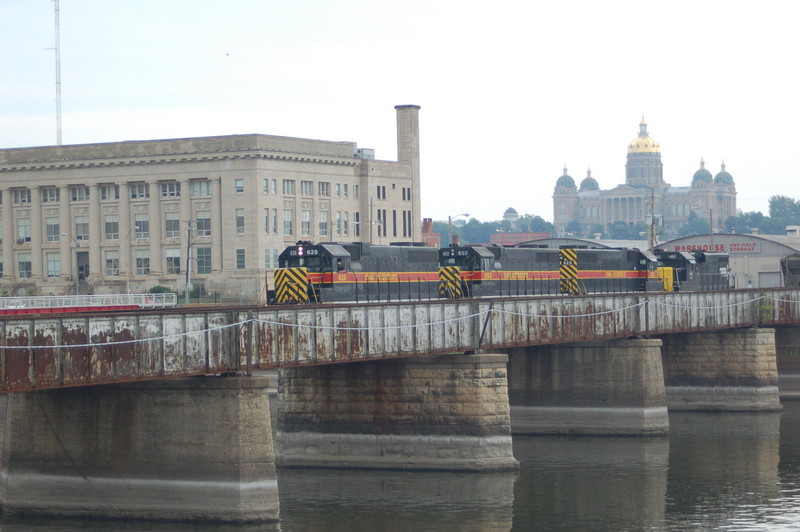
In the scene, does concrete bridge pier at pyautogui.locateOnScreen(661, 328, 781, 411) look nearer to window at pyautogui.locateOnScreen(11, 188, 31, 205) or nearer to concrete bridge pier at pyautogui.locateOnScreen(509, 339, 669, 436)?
concrete bridge pier at pyautogui.locateOnScreen(509, 339, 669, 436)

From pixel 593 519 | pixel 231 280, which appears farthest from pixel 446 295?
pixel 231 280

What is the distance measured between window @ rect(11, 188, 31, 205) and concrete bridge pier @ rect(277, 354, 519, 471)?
92551 millimetres

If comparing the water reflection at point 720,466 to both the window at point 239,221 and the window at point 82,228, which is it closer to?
the window at point 239,221

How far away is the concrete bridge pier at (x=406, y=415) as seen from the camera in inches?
1937

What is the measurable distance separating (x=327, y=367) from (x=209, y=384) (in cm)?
1325

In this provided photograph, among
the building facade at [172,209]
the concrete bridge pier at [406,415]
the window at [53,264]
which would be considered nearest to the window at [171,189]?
the building facade at [172,209]

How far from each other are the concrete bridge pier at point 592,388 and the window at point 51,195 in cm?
8374

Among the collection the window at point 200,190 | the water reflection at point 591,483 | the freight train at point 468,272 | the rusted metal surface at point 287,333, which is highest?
the window at point 200,190

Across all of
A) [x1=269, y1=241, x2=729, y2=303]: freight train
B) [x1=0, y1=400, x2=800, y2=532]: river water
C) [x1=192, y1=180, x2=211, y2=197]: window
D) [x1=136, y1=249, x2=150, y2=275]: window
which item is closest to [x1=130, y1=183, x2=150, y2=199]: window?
[x1=192, y1=180, x2=211, y2=197]: window

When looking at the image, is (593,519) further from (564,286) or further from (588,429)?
(564,286)

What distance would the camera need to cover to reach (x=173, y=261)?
130 metres

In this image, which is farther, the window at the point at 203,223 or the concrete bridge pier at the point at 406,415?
the window at the point at 203,223

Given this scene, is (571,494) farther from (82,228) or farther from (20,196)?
(20,196)

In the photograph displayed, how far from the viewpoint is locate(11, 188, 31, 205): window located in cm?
13625
